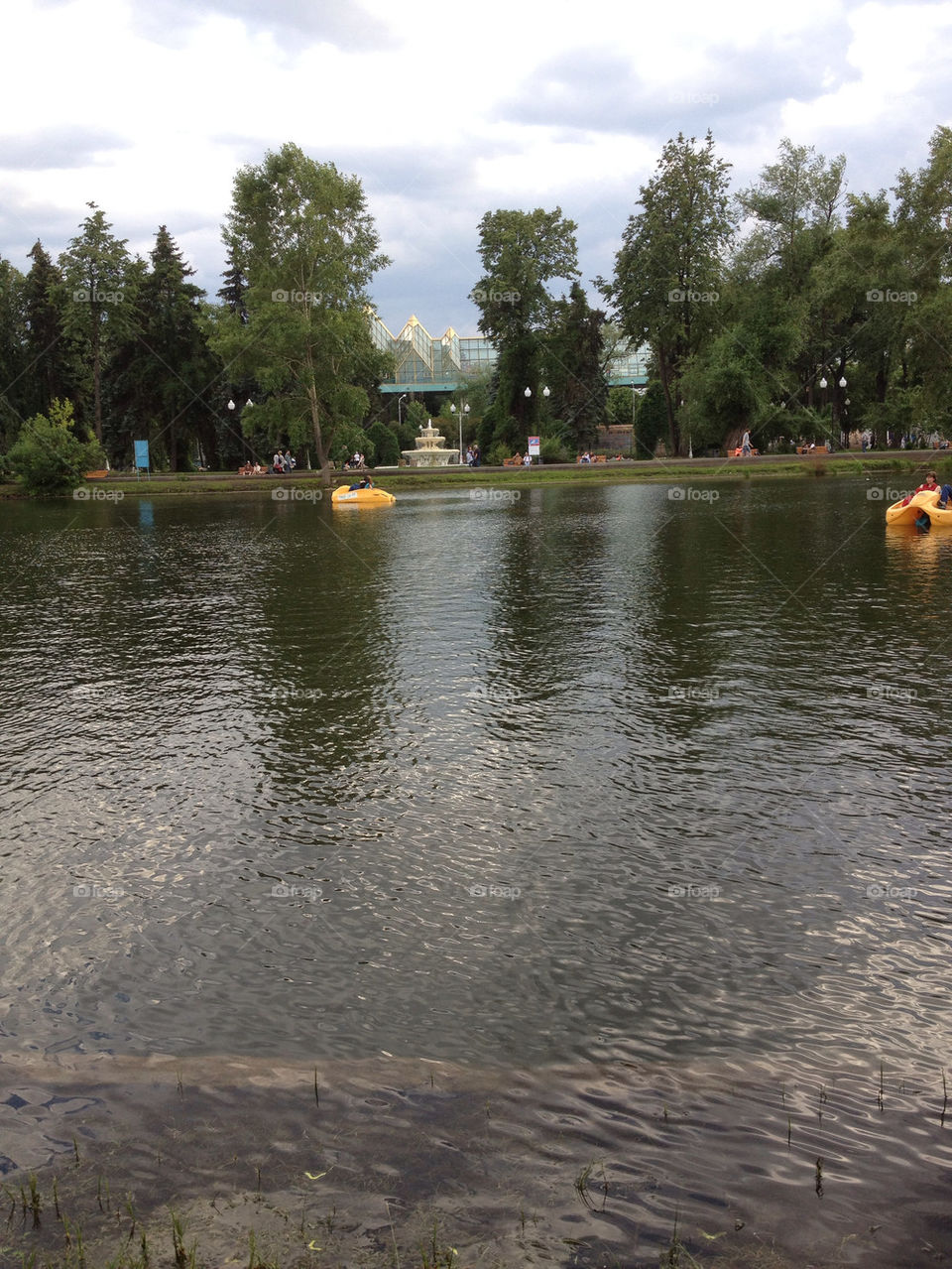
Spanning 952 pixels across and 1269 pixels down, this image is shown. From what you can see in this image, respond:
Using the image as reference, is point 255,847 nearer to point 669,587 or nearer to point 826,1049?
point 826,1049

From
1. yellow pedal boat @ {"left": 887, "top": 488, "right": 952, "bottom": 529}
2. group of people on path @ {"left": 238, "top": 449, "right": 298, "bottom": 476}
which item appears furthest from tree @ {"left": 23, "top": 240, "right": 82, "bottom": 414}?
yellow pedal boat @ {"left": 887, "top": 488, "right": 952, "bottom": 529}

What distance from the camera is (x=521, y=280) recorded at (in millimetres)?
71750

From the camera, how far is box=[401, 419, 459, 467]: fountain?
7644 centimetres

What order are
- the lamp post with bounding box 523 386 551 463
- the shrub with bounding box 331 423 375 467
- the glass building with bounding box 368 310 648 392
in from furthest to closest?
the glass building with bounding box 368 310 648 392
the lamp post with bounding box 523 386 551 463
the shrub with bounding box 331 423 375 467

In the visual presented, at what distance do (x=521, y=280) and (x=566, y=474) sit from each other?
17.6 m

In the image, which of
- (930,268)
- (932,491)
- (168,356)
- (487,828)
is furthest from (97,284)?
(487,828)

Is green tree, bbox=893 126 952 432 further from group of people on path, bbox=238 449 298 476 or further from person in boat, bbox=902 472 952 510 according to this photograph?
group of people on path, bbox=238 449 298 476

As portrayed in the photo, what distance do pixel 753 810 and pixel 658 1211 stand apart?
4488 millimetres

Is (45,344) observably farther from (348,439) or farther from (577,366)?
(577,366)

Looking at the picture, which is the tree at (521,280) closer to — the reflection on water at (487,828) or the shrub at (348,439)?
the shrub at (348,439)

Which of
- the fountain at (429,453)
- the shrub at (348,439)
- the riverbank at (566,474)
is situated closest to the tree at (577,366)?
the fountain at (429,453)

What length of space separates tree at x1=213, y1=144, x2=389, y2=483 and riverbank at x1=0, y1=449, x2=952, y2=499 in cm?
448

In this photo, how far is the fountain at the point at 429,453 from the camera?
76.4 meters

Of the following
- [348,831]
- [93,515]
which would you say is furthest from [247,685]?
[93,515]
